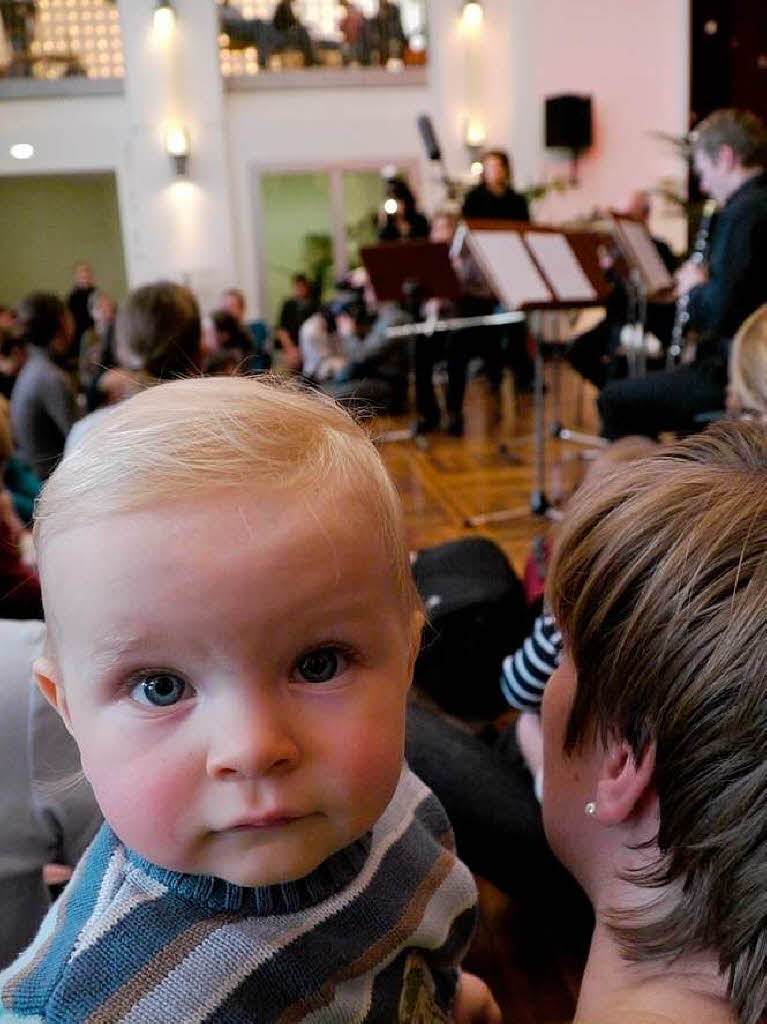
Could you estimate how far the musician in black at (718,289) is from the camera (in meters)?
3.00

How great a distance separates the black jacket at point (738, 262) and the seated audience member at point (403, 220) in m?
3.68

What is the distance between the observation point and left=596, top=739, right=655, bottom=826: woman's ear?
65 centimetres

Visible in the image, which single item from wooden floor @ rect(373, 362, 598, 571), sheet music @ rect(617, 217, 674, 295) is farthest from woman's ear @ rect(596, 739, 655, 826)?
sheet music @ rect(617, 217, 674, 295)

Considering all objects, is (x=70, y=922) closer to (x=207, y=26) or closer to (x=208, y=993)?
(x=208, y=993)

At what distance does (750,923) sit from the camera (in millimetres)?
582

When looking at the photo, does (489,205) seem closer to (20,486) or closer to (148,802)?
(20,486)

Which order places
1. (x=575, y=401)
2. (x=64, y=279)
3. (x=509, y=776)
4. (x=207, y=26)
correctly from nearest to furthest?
(x=509, y=776) < (x=575, y=401) < (x=207, y=26) < (x=64, y=279)

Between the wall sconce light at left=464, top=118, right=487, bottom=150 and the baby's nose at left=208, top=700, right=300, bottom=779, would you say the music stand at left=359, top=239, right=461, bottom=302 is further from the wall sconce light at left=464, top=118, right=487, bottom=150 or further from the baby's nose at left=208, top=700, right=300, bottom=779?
the wall sconce light at left=464, top=118, right=487, bottom=150

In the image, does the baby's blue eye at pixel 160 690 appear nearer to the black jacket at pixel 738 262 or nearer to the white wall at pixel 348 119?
the black jacket at pixel 738 262

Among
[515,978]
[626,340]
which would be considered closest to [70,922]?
[515,978]

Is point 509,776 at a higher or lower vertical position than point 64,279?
lower

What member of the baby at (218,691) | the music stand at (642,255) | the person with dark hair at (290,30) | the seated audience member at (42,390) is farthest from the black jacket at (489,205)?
the baby at (218,691)

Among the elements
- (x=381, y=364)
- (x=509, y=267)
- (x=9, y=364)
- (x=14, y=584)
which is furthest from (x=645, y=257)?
(x=14, y=584)

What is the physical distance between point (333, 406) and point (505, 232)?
294 centimetres
